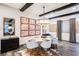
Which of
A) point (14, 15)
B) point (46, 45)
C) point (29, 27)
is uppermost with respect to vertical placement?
point (14, 15)

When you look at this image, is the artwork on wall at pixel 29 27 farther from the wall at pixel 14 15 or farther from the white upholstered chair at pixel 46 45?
the white upholstered chair at pixel 46 45

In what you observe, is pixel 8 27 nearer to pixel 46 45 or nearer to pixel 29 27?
pixel 29 27

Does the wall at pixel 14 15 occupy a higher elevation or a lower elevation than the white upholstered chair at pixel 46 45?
higher

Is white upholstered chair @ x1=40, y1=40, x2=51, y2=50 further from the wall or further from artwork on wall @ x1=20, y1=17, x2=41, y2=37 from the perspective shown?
the wall

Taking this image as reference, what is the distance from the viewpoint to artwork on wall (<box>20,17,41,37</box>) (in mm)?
3131

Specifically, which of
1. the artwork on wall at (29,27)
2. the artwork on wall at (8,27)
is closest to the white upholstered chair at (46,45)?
the artwork on wall at (29,27)

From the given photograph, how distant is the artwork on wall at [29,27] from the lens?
10.3ft

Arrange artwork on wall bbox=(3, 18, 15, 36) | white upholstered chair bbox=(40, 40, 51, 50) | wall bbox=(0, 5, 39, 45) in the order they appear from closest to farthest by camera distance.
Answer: wall bbox=(0, 5, 39, 45), artwork on wall bbox=(3, 18, 15, 36), white upholstered chair bbox=(40, 40, 51, 50)

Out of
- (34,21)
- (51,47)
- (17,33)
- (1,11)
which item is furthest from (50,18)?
(1,11)

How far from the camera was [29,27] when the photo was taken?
308cm

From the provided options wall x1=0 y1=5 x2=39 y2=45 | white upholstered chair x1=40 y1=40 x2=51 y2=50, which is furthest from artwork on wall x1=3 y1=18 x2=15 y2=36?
white upholstered chair x1=40 y1=40 x2=51 y2=50

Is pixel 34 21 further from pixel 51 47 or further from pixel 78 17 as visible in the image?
pixel 78 17

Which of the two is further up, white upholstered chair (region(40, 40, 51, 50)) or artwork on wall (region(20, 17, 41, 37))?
artwork on wall (region(20, 17, 41, 37))

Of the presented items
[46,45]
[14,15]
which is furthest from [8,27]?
[46,45]
